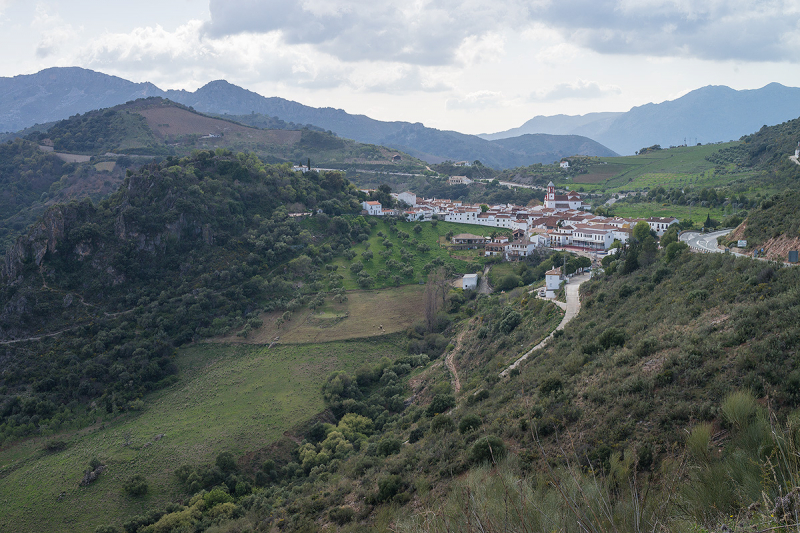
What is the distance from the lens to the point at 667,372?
13.4 meters

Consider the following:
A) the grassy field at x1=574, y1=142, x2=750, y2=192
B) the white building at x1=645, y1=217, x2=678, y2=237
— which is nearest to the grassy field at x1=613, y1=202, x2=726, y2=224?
the white building at x1=645, y1=217, x2=678, y2=237

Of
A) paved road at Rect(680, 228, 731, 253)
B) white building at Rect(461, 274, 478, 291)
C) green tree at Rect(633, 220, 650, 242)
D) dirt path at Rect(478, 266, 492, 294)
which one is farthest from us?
white building at Rect(461, 274, 478, 291)

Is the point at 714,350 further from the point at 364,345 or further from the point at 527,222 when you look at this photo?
the point at 527,222

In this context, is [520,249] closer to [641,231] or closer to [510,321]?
[641,231]

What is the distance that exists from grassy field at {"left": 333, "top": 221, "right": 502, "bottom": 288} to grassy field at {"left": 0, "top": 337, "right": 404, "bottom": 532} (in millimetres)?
11160

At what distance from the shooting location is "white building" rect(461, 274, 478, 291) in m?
46.9

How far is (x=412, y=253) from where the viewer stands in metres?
55.2

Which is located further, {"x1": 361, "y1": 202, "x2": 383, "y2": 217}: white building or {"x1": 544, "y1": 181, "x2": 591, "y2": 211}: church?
{"x1": 544, "y1": 181, "x2": 591, "y2": 211}: church

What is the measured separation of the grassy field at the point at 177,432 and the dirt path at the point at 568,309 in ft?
42.8

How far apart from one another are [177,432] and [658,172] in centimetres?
8561

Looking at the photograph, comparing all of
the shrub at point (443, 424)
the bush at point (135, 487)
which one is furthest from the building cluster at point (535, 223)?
the bush at point (135, 487)

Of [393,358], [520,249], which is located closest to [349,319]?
[393,358]

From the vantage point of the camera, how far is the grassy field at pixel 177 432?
23.3m

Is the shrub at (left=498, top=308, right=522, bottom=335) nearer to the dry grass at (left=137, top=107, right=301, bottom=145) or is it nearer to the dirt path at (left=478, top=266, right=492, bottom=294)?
the dirt path at (left=478, top=266, right=492, bottom=294)
